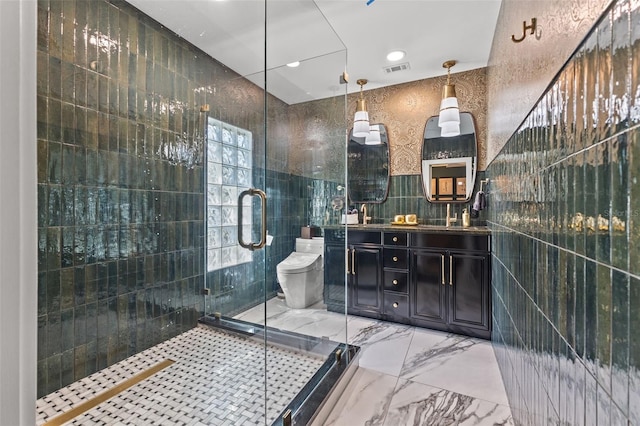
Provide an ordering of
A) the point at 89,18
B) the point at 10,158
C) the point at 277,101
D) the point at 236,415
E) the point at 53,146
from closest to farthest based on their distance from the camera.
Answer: the point at 10,158, the point at 236,415, the point at 53,146, the point at 89,18, the point at 277,101

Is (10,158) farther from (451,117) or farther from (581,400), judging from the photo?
(451,117)

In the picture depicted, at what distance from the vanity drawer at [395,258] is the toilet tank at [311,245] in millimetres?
599

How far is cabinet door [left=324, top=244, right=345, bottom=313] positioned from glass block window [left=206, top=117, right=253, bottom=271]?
723 millimetres

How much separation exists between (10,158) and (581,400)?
1245 mm

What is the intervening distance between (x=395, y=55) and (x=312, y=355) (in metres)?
2.57

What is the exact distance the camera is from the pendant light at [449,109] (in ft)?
9.44

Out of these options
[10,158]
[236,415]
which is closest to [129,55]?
[10,158]

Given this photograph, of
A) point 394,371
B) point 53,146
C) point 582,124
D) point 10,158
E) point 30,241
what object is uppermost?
point 53,146

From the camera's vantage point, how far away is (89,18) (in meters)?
1.86

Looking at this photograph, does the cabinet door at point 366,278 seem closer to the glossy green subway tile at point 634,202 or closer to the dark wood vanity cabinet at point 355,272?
the dark wood vanity cabinet at point 355,272

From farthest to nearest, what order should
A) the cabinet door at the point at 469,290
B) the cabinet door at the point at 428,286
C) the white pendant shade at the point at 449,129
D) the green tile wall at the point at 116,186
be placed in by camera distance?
the white pendant shade at the point at 449,129 < the cabinet door at the point at 428,286 < the cabinet door at the point at 469,290 < the green tile wall at the point at 116,186

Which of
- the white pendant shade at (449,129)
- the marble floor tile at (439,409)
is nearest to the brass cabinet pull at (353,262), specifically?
the marble floor tile at (439,409)

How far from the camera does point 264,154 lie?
274cm

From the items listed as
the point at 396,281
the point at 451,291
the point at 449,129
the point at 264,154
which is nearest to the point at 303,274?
the point at 396,281
